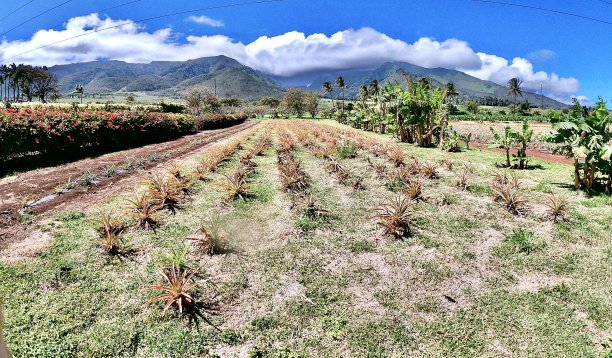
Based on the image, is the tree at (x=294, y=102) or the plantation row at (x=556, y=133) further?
the tree at (x=294, y=102)

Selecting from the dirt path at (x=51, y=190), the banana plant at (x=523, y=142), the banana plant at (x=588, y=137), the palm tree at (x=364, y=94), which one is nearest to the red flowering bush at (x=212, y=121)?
the palm tree at (x=364, y=94)

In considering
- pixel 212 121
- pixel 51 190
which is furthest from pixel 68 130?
pixel 212 121

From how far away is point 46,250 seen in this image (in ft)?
20.6

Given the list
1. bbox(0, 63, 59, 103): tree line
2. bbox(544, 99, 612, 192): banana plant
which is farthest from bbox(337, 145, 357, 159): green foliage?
bbox(0, 63, 59, 103): tree line

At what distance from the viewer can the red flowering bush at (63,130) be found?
13.1 metres

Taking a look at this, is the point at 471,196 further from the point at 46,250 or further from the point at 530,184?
the point at 46,250

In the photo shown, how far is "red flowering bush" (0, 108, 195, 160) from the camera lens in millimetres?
13086

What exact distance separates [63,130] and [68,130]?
0.28 m

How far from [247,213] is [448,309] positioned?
4947 mm

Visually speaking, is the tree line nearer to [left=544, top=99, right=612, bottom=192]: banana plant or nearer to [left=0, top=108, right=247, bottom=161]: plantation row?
[left=0, top=108, right=247, bottom=161]: plantation row

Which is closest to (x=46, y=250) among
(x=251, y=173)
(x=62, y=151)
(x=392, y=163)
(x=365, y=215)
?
(x=365, y=215)

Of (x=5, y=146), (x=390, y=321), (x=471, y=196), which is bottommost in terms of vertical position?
(x=390, y=321)

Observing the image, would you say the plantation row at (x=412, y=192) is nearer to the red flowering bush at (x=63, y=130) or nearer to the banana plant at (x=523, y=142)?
the banana plant at (x=523, y=142)

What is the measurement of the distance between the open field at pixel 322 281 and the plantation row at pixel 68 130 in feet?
22.1
